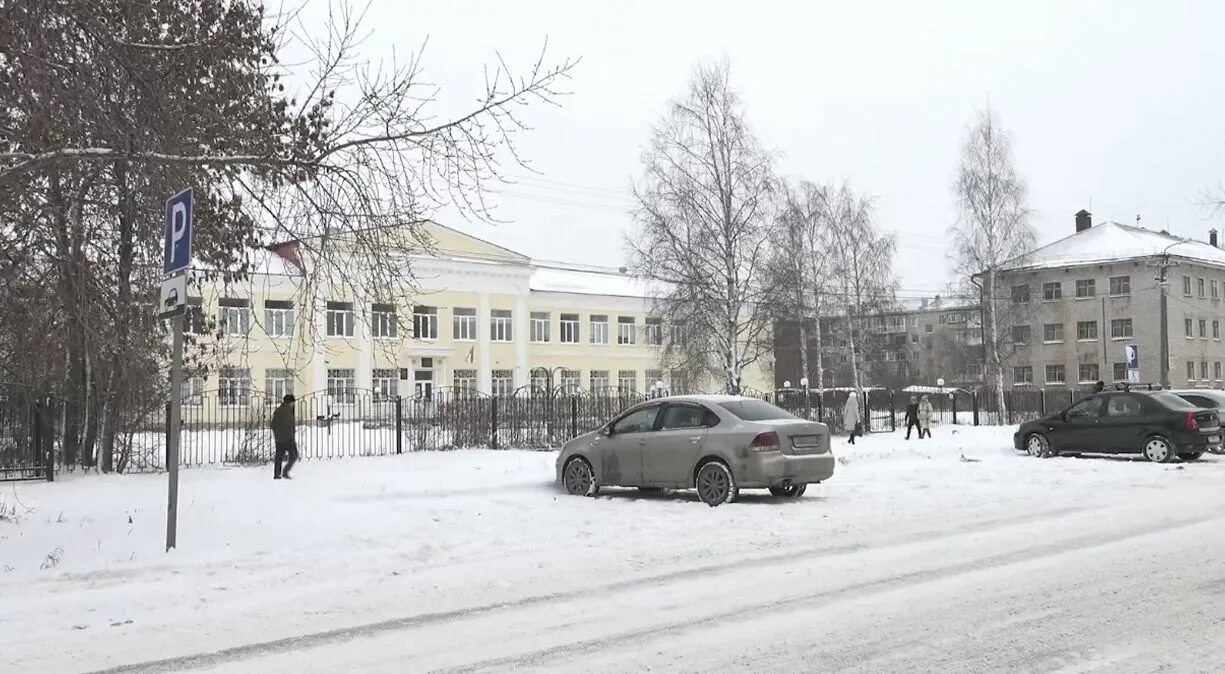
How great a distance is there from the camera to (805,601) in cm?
767

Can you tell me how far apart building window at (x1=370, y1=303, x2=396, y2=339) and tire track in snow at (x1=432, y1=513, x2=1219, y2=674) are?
16.9ft

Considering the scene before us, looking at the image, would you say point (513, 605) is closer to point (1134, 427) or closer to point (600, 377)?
point (1134, 427)

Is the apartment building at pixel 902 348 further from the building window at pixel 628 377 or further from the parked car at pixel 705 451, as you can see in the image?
the parked car at pixel 705 451

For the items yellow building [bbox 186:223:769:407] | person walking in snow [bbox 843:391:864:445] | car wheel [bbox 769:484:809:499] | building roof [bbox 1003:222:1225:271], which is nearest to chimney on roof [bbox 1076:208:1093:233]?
building roof [bbox 1003:222:1225:271]

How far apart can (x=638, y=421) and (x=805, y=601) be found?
24.6ft

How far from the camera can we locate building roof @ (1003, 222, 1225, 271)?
221ft

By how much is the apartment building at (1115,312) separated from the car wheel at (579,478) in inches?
2150

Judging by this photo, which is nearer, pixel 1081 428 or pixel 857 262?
pixel 1081 428

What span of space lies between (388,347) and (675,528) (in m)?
3.94

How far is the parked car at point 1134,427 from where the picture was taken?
20891 mm

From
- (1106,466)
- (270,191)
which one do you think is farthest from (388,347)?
(1106,466)

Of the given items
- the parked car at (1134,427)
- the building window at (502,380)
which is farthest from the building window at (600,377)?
the parked car at (1134,427)

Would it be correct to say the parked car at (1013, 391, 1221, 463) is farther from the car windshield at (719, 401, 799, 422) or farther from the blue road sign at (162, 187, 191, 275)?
the blue road sign at (162, 187, 191, 275)

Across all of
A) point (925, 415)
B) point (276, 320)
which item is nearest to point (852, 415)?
point (925, 415)
